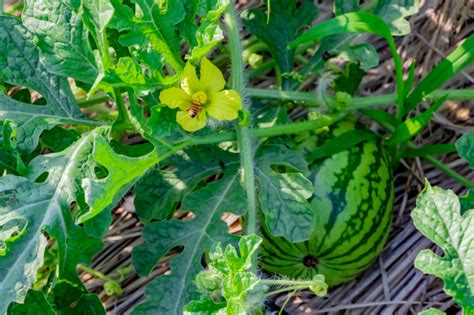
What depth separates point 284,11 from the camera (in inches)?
116

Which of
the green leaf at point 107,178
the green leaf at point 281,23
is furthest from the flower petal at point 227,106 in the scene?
the green leaf at point 281,23

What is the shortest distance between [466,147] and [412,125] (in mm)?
255

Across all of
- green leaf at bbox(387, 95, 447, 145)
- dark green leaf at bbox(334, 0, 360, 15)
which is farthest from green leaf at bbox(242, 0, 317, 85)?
green leaf at bbox(387, 95, 447, 145)

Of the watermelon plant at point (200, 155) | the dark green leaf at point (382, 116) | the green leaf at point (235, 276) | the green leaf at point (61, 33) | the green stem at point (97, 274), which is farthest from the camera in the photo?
the green stem at point (97, 274)

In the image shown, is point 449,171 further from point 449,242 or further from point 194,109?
point 194,109

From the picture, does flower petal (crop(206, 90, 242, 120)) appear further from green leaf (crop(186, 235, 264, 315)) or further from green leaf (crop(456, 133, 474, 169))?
green leaf (crop(456, 133, 474, 169))

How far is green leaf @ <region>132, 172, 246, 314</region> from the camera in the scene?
8.21ft

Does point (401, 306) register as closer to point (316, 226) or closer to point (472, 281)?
point (316, 226)

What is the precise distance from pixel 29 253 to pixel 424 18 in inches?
76.7

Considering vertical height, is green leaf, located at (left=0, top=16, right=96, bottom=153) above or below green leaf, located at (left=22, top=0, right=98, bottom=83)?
below

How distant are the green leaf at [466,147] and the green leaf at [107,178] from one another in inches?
39.0

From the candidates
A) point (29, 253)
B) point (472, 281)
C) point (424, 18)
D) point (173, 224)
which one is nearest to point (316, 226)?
point (173, 224)

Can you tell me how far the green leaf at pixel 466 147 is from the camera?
2.57 meters

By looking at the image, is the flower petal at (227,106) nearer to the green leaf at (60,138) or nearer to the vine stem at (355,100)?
the vine stem at (355,100)
